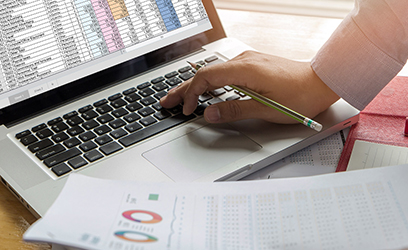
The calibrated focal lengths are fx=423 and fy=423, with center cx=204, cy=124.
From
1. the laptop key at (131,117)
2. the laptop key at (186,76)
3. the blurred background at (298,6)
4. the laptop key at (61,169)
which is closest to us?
the laptop key at (61,169)

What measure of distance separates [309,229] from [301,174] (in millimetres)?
154

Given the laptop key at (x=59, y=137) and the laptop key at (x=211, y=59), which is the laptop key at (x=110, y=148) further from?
the laptop key at (x=211, y=59)

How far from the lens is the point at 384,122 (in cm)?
69

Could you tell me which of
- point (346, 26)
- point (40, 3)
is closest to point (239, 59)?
point (346, 26)

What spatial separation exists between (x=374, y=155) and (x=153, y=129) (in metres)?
0.32

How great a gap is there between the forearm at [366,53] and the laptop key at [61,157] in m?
0.39

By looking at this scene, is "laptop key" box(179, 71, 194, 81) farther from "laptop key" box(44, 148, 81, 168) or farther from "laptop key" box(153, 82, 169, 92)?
"laptop key" box(44, 148, 81, 168)

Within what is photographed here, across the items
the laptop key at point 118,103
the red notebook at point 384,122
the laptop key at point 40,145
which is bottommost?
the red notebook at point 384,122

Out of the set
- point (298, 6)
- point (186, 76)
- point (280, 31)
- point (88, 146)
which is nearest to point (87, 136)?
point (88, 146)

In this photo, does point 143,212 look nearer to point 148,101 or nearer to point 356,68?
point 148,101

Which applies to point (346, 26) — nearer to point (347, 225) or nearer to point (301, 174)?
point (301, 174)

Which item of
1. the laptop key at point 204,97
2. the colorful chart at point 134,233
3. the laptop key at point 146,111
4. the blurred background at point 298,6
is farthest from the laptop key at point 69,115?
the blurred background at point 298,6

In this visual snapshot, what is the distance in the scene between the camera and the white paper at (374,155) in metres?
0.58

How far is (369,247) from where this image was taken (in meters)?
0.41
